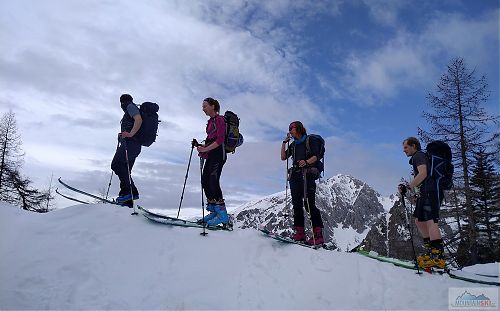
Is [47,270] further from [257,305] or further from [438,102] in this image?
[438,102]

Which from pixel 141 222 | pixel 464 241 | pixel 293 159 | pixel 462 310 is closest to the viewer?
pixel 462 310

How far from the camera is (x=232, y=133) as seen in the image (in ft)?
26.4

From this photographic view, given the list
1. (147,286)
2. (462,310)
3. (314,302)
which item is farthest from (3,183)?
(462,310)

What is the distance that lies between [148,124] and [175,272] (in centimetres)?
409

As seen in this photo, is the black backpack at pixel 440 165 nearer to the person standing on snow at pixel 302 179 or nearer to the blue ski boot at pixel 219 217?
the person standing on snow at pixel 302 179

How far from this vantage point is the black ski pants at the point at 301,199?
7527mm

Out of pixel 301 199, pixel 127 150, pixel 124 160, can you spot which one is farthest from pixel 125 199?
pixel 301 199

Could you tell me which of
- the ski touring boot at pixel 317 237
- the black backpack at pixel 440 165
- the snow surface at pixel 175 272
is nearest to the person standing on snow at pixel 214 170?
the snow surface at pixel 175 272

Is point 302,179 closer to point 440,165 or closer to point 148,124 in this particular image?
point 440,165

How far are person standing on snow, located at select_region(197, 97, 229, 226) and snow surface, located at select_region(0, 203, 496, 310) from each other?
1.89 feet

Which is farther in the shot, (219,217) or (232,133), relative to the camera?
(232,133)

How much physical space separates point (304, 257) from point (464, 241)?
659 inches

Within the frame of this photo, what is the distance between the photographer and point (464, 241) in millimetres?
19016

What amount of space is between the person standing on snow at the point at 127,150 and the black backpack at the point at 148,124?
0.17m
